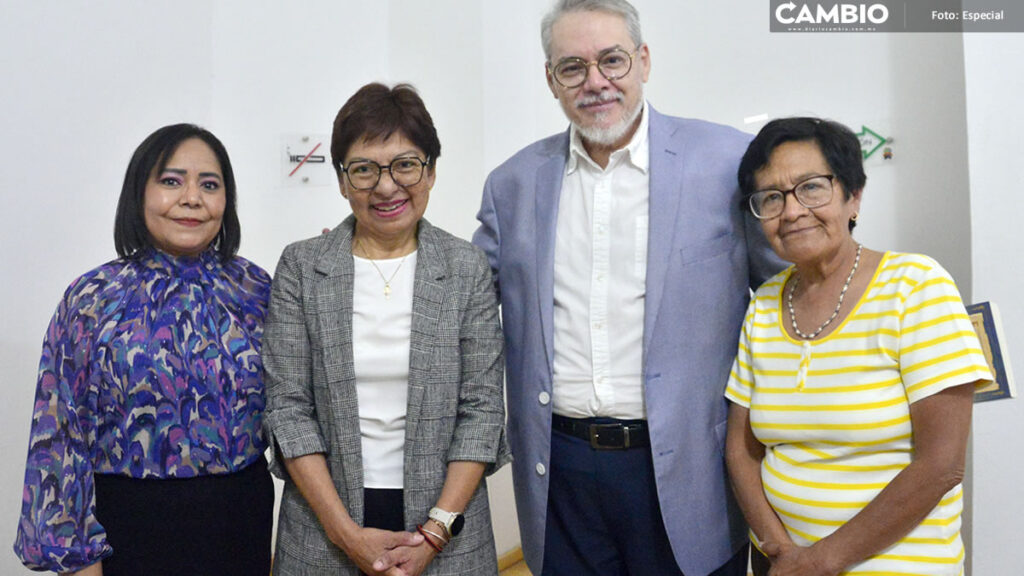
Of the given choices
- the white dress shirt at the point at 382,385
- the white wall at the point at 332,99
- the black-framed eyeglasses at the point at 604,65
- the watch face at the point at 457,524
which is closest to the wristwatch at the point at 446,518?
the watch face at the point at 457,524

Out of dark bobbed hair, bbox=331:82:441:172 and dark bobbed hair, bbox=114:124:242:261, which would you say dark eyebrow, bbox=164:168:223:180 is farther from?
dark bobbed hair, bbox=331:82:441:172

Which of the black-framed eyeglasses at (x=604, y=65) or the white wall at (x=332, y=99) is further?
the white wall at (x=332, y=99)

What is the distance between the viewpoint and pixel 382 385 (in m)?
1.60

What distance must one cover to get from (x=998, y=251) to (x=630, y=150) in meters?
1.33

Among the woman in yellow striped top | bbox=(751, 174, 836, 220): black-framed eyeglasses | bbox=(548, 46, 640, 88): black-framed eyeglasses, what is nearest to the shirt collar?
bbox=(548, 46, 640, 88): black-framed eyeglasses

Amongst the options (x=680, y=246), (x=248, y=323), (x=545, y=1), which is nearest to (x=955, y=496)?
(x=680, y=246)

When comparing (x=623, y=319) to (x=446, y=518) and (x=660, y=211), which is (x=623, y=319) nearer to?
(x=660, y=211)

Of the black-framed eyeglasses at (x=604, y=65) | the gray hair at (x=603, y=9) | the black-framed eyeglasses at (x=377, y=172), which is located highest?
the gray hair at (x=603, y=9)

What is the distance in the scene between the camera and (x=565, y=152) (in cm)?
188

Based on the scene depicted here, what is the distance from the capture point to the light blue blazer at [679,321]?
1.64 meters

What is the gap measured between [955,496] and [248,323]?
1.55m

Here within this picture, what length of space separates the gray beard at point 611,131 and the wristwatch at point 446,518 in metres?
0.94

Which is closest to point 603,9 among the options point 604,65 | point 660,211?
point 604,65

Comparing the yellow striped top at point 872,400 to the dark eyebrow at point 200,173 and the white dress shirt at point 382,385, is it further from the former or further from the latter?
the dark eyebrow at point 200,173
